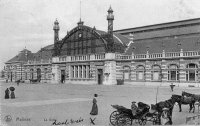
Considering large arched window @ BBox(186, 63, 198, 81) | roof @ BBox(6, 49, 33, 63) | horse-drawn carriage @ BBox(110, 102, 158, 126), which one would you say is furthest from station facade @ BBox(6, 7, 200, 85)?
horse-drawn carriage @ BBox(110, 102, 158, 126)

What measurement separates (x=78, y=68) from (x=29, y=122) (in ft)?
145

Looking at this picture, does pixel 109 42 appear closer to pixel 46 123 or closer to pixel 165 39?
pixel 165 39

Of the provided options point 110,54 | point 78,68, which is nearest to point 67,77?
point 78,68

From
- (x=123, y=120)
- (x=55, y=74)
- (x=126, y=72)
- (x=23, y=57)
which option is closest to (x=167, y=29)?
(x=126, y=72)

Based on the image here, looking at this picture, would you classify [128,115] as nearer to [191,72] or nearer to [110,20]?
[191,72]

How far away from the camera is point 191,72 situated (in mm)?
40375

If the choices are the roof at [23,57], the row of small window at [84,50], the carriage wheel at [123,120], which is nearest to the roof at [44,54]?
the roof at [23,57]

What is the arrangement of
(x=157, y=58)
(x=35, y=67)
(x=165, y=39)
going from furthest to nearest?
(x=35, y=67) → (x=165, y=39) → (x=157, y=58)

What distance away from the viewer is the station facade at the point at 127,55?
42141 mm

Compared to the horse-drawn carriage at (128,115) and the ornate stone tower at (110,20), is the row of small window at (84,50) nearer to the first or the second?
the ornate stone tower at (110,20)

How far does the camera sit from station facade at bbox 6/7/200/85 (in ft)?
138

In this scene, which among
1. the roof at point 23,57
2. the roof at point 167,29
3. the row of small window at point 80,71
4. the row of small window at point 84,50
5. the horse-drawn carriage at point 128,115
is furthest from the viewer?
the roof at point 23,57

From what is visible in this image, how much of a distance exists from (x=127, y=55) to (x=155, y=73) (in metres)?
6.78

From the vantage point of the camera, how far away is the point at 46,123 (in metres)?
12.0
